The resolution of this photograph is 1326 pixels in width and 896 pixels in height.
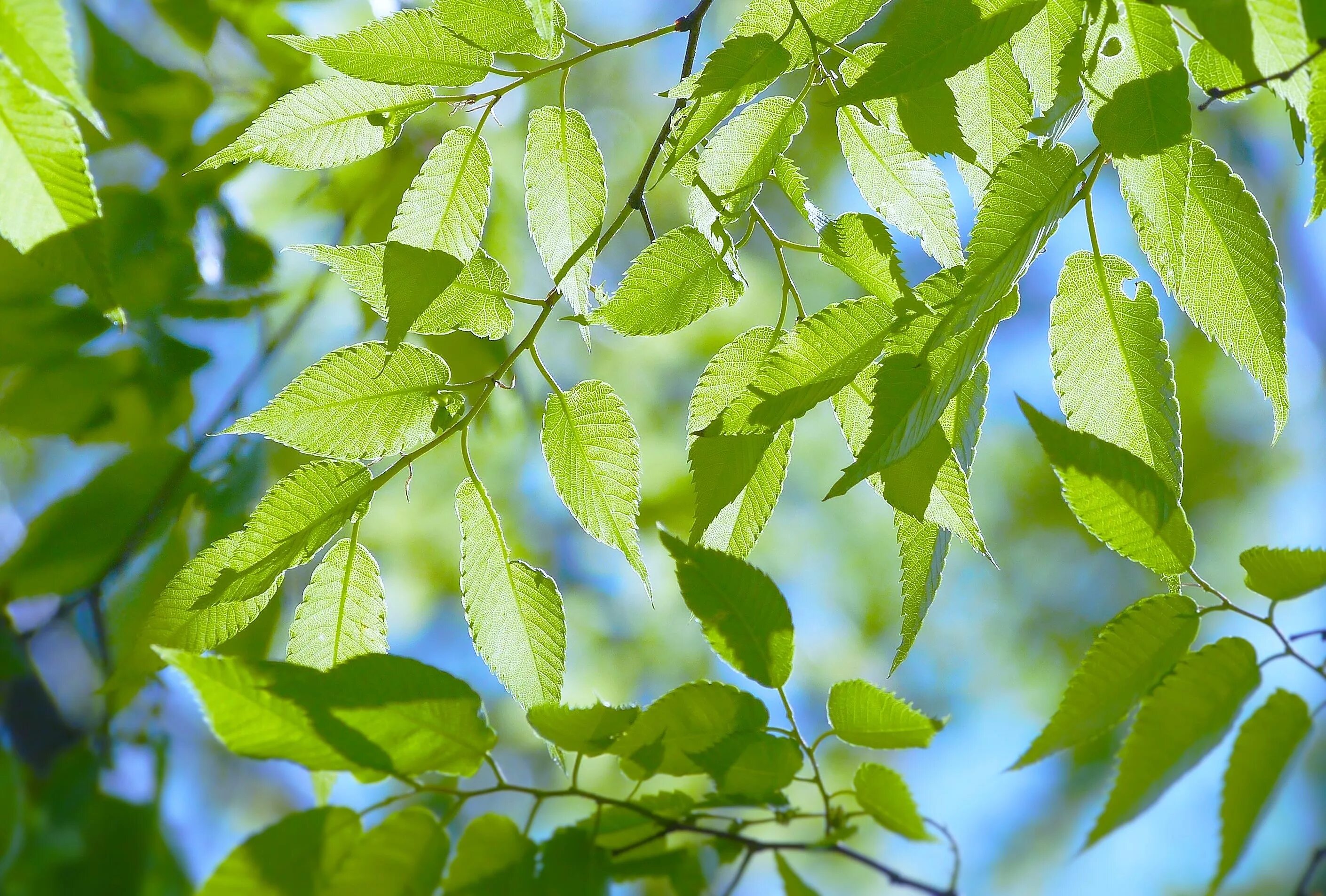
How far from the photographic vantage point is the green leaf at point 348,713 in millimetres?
267

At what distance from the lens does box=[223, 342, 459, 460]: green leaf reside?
0.35 m

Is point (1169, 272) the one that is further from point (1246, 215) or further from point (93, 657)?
point (93, 657)

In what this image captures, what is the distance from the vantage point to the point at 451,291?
0.39 m

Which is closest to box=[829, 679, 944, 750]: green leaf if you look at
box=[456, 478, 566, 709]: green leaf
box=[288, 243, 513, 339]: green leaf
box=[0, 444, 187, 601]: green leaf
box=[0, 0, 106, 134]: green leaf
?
box=[456, 478, 566, 709]: green leaf

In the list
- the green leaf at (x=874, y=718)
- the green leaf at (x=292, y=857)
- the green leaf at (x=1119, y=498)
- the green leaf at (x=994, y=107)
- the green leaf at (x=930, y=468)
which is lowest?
the green leaf at (x=292, y=857)

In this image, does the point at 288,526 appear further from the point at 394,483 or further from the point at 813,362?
the point at 394,483

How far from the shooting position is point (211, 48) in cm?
72

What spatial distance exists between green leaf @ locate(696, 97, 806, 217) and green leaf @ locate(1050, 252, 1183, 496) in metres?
0.12

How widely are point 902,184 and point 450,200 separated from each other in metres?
0.19

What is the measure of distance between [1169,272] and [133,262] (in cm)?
72

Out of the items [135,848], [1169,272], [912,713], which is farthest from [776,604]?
[135,848]

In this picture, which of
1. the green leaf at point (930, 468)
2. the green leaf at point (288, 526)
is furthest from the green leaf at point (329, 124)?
the green leaf at point (930, 468)

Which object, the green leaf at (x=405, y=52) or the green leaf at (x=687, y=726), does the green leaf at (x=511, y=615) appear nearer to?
the green leaf at (x=687, y=726)

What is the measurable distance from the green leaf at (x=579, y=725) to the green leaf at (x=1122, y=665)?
15 cm
